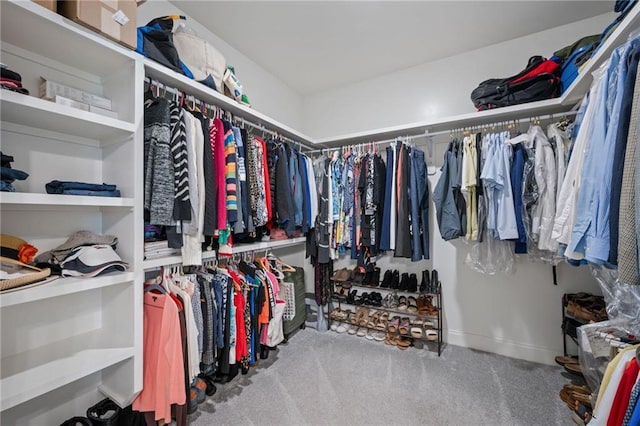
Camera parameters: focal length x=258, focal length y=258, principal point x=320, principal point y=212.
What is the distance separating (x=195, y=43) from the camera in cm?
157

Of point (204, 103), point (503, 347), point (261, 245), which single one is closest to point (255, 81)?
point (204, 103)

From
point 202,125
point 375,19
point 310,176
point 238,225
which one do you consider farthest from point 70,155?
point 375,19

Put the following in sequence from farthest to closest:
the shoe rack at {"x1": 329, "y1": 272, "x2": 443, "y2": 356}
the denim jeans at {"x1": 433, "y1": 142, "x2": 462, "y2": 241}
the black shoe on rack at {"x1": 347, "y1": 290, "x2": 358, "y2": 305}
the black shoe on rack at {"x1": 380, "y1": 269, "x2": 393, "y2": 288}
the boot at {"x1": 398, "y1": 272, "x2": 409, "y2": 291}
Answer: the black shoe on rack at {"x1": 347, "y1": 290, "x2": 358, "y2": 305} < the black shoe on rack at {"x1": 380, "y1": 269, "x2": 393, "y2": 288} < the boot at {"x1": 398, "y1": 272, "x2": 409, "y2": 291} < the shoe rack at {"x1": 329, "y1": 272, "x2": 443, "y2": 356} < the denim jeans at {"x1": 433, "y1": 142, "x2": 462, "y2": 241}

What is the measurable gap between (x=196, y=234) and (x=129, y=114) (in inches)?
27.2

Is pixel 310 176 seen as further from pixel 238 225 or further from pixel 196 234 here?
pixel 196 234

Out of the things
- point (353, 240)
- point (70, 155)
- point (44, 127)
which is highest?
point (44, 127)

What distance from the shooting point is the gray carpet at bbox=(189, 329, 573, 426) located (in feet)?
4.95

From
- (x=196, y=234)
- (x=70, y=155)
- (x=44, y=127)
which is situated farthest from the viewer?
(x=196, y=234)

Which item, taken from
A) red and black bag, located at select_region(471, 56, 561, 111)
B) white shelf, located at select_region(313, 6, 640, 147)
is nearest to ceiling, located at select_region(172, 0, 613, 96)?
red and black bag, located at select_region(471, 56, 561, 111)

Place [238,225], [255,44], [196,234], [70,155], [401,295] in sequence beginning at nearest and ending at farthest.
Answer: [70,155] → [196,234] → [238,225] → [255,44] → [401,295]

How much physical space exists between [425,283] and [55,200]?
250 centimetres

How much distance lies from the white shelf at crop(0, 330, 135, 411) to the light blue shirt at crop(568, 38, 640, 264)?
6.38 feet

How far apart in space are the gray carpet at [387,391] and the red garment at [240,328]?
0.79 ft

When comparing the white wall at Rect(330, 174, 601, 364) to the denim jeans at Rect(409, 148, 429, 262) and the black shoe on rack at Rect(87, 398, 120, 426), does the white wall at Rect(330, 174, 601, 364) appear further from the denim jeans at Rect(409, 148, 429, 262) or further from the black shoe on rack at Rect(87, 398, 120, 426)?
the black shoe on rack at Rect(87, 398, 120, 426)
